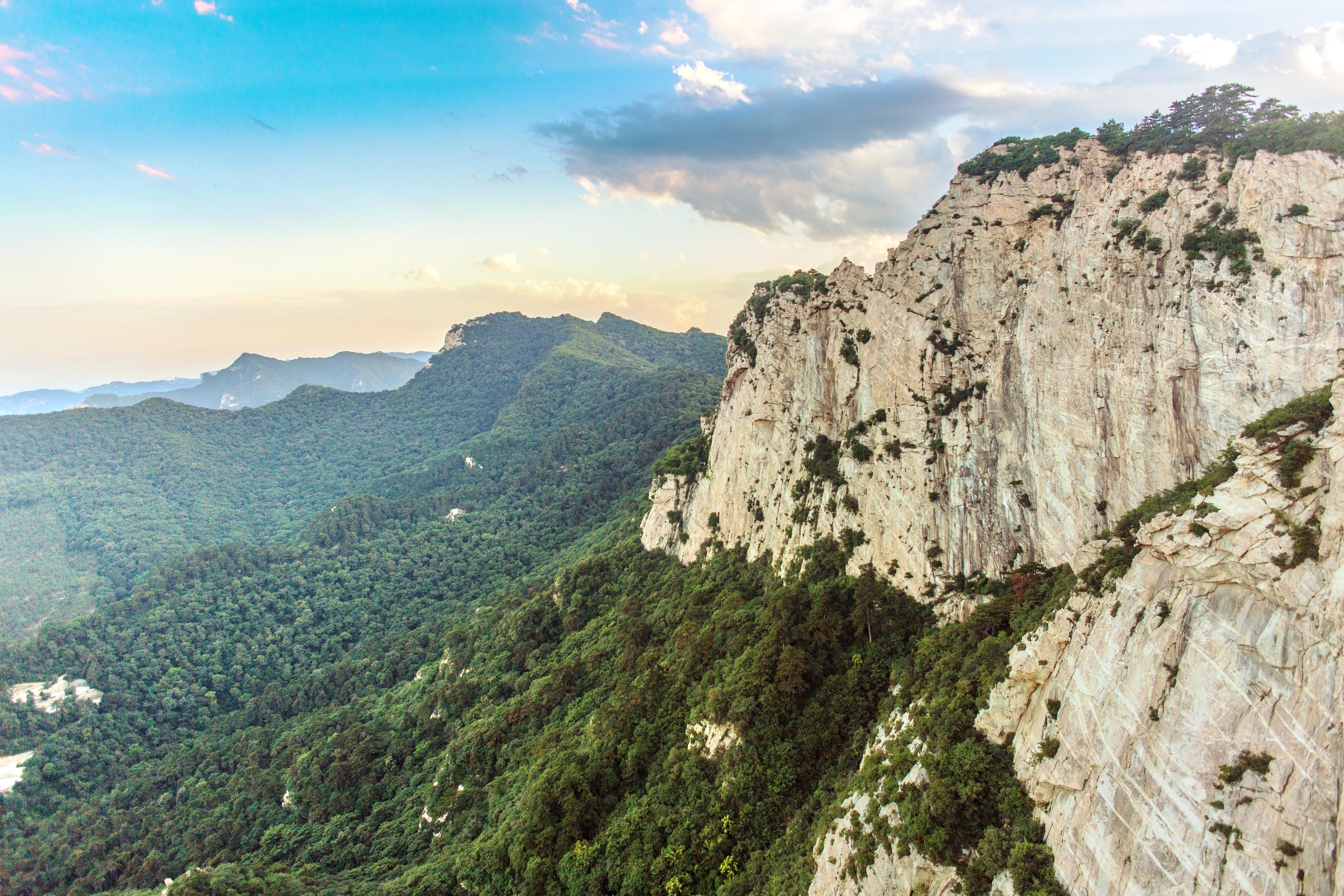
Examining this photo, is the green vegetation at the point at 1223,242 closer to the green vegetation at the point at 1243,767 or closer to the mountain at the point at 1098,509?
the mountain at the point at 1098,509

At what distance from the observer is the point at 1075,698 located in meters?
18.5

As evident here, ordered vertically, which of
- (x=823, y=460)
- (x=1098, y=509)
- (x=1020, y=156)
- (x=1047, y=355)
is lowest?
(x=1098, y=509)

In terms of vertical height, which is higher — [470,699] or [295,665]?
[470,699]

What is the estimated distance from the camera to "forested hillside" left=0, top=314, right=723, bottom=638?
119188 millimetres

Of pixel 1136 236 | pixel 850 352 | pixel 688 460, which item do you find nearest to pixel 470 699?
pixel 688 460

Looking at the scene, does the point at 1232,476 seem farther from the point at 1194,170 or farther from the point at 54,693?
the point at 54,693

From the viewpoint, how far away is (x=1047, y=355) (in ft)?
103

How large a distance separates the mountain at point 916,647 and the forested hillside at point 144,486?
4331cm

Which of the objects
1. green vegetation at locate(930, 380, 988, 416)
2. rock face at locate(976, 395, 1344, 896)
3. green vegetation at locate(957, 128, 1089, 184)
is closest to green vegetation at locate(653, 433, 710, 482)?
green vegetation at locate(930, 380, 988, 416)

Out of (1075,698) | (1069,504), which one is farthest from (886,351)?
(1075,698)

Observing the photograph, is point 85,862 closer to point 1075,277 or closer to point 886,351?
point 886,351

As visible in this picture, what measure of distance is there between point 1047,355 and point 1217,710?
22.0m

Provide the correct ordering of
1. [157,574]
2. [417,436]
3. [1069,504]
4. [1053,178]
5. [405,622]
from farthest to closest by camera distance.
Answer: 1. [417,436]
2. [157,574]
3. [405,622]
4. [1053,178]
5. [1069,504]

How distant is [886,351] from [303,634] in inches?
4189
